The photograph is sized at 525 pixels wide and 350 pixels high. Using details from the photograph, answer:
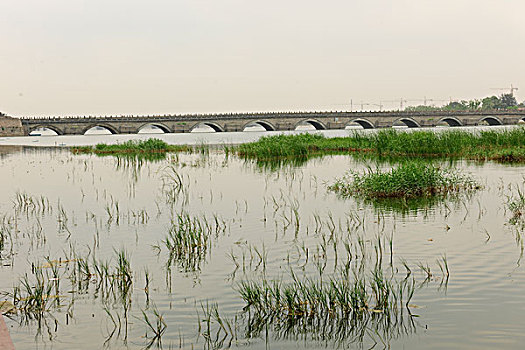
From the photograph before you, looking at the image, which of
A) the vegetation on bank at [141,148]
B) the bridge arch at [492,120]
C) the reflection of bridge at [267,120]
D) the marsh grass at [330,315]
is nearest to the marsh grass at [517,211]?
the marsh grass at [330,315]

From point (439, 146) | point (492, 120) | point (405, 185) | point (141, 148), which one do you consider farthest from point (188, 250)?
point (492, 120)

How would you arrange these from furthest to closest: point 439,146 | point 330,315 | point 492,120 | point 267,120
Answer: point 492,120 → point 267,120 → point 439,146 → point 330,315

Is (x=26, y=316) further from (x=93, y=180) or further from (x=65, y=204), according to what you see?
(x=93, y=180)

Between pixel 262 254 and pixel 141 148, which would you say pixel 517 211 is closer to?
pixel 262 254

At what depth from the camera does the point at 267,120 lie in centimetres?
10519

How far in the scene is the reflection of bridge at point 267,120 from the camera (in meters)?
92.9

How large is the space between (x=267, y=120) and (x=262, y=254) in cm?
9626

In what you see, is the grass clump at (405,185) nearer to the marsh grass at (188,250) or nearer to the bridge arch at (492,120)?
the marsh grass at (188,250)

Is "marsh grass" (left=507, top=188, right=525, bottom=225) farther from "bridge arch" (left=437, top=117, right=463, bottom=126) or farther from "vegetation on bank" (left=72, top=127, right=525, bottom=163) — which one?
"bridge arch" (left=437, top=117, right=463, bottom=126)

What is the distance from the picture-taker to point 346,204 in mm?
14484

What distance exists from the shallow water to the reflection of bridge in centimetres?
7742

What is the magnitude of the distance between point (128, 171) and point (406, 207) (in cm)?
1566

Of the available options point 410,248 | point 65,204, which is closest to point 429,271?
point 410,248

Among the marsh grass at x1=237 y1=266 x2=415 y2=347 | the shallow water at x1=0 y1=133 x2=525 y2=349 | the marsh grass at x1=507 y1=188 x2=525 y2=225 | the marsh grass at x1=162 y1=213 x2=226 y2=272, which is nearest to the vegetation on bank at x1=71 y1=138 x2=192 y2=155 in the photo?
the shallow water at x1=0 y1=133 x2=525 y2=349
